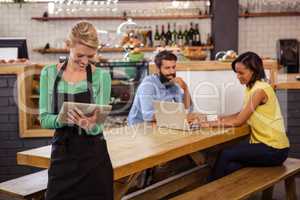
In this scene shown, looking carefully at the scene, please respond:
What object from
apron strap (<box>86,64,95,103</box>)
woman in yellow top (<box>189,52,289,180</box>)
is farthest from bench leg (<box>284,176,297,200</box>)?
apron strap (<box>86,64,95,103</box>)

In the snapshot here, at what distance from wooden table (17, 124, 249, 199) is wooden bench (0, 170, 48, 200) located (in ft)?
1.09

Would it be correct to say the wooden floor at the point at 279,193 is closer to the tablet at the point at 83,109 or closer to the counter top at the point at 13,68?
the counter top at the point at 13,68

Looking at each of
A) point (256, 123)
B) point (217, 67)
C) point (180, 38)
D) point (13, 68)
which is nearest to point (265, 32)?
point (180, 38)

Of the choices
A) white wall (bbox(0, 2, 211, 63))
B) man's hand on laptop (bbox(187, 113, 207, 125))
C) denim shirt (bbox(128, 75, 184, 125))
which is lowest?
man's hand on laptop (bbox(187, 113, 207, 125))

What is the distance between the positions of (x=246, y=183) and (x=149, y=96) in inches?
44.8

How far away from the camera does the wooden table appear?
3127mm

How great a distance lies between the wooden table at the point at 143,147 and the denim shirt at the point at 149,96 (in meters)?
0.19

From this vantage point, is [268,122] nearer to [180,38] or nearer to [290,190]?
[290,190]

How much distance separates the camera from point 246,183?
3.83 meters

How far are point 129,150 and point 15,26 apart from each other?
6.07 m

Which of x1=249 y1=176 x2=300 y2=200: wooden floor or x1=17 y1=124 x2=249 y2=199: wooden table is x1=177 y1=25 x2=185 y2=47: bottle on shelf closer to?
x1=249 y1=176 x2=300 y2=200: wooden floor

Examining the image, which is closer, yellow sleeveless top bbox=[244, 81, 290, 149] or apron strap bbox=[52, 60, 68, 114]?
apron strap bbox=[52, 60, 68, 114]

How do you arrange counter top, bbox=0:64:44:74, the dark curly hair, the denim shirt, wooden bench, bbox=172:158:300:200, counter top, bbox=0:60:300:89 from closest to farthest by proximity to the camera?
wooden bench, bbox=172:158:300:200 → the dark curly hair → the denim shirt → counter top, bbox=0:64:44:74 → counter top, bbox=0:60:300:89

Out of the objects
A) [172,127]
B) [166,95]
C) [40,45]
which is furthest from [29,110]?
[40,45]
